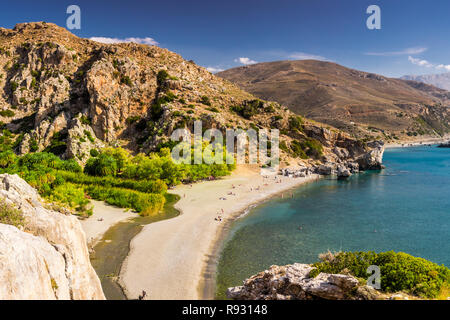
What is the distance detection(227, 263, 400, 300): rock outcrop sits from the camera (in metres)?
15.2

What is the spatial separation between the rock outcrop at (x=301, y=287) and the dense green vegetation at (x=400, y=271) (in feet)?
4.16

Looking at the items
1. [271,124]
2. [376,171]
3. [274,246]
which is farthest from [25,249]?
[376,171]

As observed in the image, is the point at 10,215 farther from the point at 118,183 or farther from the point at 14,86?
the point at 14,86

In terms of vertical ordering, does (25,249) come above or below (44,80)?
below

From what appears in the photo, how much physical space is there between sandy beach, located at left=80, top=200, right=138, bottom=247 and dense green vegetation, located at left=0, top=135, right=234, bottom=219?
118 centimetres

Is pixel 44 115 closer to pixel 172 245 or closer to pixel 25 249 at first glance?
pixel 172 245

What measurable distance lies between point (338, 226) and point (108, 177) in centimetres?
4156

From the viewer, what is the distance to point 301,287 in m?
17.5

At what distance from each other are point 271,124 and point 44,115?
69794 mm

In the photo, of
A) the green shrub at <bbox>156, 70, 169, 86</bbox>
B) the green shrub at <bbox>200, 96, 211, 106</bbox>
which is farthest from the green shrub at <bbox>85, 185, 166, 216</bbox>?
the green shrub at <bbox>156, 70, 169, 86</bbox>

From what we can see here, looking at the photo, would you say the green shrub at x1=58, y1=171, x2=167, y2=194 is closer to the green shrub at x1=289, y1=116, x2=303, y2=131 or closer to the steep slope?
the steep slope

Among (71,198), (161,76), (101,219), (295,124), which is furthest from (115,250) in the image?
(295,124)

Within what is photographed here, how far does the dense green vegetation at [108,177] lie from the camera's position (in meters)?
40.1

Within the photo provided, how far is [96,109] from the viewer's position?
82.1 meters
